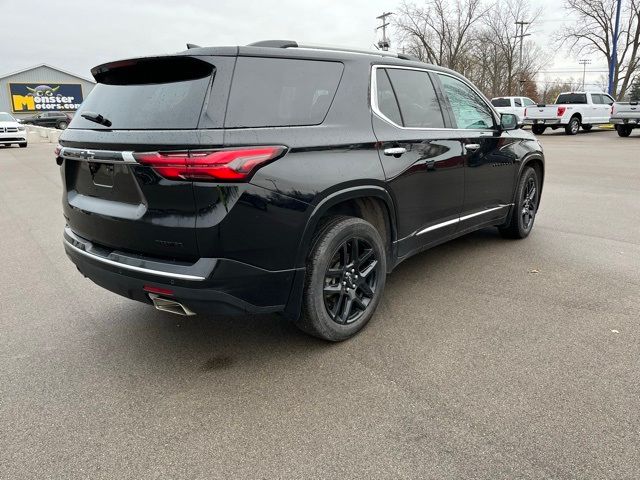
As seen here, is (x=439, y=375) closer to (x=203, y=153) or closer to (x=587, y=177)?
(x=203, y=153)

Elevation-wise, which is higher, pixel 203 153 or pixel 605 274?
pixel 203 153

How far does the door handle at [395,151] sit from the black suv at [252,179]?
14mm

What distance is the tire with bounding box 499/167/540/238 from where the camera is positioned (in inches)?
217

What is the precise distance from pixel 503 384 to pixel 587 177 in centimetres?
968

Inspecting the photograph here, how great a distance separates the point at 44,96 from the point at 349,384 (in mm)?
63684

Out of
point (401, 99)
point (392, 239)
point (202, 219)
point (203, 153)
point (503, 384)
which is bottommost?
point (503, 384)

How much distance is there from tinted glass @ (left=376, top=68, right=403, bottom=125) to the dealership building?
192 ft

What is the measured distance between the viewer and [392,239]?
3721 millimetres

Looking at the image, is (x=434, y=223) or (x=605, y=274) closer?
(x=434, y=223)

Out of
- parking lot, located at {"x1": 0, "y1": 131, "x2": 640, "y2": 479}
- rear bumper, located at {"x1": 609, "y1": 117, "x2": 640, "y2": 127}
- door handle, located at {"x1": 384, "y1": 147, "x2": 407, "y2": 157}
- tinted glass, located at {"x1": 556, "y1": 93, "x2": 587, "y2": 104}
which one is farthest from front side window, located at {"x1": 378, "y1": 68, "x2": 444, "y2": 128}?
tinted glass, located at {"x1": 556, "y1": 93, "x2": 587, "y2": 104}

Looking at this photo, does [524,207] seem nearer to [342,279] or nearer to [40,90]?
[342,279]

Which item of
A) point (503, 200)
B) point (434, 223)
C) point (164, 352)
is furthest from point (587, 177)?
point (164, 352)

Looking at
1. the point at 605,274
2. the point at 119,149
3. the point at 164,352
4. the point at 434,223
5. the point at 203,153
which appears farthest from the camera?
the point at 605,274

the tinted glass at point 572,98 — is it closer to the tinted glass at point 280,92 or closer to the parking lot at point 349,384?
the parking lot at point 349,384
